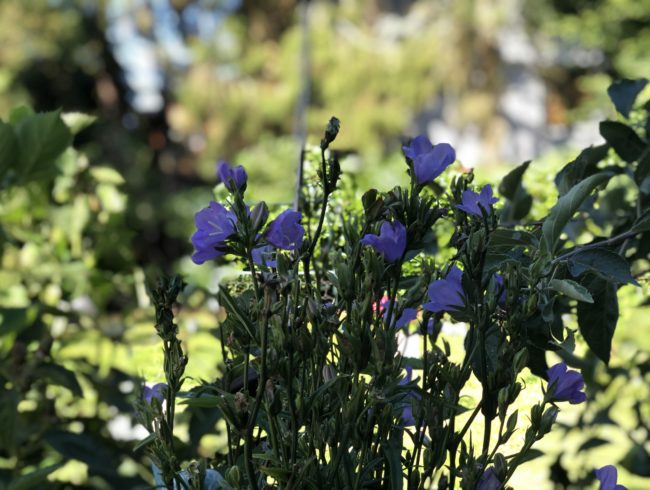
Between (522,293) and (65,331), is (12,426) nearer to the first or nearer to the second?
(65,331)

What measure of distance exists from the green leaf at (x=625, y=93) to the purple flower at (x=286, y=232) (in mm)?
525

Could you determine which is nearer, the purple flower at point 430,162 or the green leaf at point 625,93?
the purple flower at point 430,162

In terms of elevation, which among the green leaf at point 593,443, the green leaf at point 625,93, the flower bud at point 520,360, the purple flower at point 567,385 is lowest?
the flower bud at point 520,360

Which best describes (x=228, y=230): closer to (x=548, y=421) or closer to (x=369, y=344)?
(x=369, y=344)

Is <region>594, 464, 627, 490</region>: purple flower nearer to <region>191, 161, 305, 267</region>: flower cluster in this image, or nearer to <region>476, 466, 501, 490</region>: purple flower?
<region>476, 466, 501, 490</region>: purple flower

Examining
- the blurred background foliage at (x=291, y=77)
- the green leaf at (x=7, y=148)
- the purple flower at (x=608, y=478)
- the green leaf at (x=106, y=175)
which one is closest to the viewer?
the purple flower at (x=608, y=478)

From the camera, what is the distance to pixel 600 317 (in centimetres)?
74

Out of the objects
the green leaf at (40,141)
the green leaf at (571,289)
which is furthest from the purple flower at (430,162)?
the green leaf at (40,141)

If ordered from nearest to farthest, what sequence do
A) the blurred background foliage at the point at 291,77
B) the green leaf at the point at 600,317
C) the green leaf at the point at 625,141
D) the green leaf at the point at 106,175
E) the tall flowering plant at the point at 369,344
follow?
the tall flowering plant at the point at 369,344 < the green leaf at the point at 600,317 < the green leaf at the point at 625,141 < the green leaf at the point at 106,175 < the blurred background foliage at the point at 291,77

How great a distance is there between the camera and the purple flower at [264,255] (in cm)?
59

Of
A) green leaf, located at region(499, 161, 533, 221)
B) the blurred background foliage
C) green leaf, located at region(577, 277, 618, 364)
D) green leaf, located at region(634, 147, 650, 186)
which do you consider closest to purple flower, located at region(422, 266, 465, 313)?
green leaf, located at region(577, 277, 618, 364)

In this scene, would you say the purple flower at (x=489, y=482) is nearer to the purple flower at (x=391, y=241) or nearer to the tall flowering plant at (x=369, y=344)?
the tall flowering plant at (x=369, y=344)

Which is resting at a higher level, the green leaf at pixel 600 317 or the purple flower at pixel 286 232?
the green leaf at pixel 600 317

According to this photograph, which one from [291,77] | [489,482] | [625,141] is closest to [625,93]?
[625,141]
